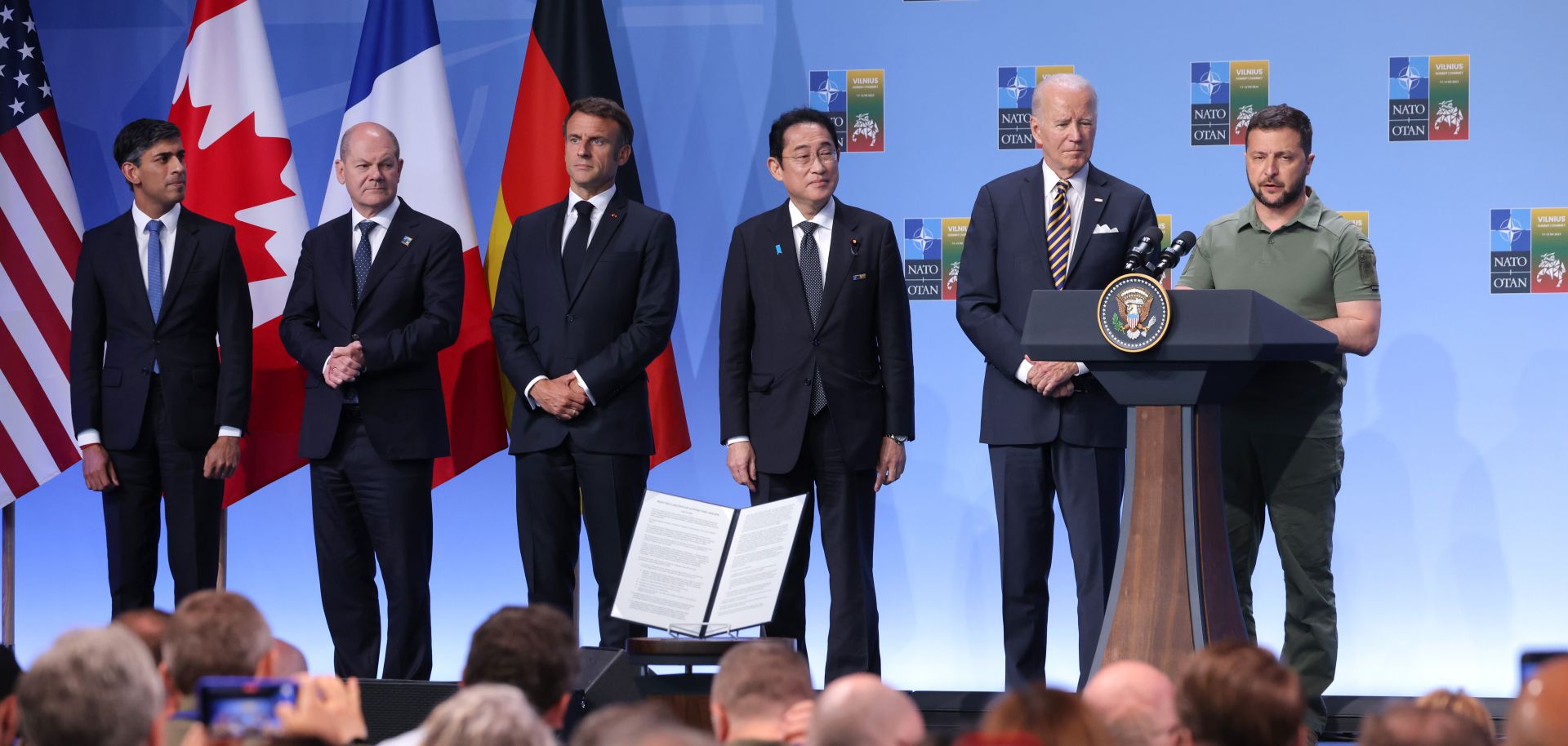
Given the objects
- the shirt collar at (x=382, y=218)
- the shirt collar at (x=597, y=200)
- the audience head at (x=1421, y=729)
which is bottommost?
the audience head at (x=1421, y=729)

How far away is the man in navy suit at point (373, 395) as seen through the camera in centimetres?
495

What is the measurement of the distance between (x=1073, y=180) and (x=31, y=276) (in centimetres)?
341

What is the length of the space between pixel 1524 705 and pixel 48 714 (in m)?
1.81

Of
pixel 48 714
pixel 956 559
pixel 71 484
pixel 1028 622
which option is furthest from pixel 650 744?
pixel 71 484

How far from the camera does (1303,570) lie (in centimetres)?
439

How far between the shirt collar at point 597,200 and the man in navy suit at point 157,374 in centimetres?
106

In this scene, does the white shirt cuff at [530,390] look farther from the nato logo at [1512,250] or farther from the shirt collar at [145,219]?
the nato logo at [1512,250]

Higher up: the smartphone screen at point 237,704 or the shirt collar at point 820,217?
the shirt collar at point 820,217

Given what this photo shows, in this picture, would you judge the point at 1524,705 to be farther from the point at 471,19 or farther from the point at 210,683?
the point at 471,19

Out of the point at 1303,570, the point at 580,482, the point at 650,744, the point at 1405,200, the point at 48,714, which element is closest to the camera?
the point at 650,744

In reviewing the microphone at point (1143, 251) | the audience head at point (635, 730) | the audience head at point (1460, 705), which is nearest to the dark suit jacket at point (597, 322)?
the microphone at point (1143, 251)

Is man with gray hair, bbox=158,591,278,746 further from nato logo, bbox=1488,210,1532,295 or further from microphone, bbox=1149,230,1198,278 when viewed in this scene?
nato logo, bbox=1488,210,1532,295

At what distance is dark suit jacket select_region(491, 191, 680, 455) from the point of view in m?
4.86

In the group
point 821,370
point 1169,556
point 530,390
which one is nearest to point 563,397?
point 530,390
